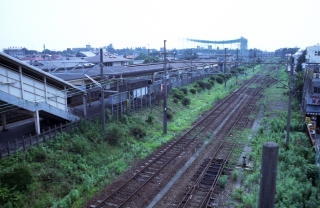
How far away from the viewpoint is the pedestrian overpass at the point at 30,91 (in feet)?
44.6

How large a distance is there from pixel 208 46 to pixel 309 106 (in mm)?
172548

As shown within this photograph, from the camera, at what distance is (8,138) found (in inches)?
576

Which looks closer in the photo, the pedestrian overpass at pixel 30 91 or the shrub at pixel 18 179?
the shrub at pixel 18 179

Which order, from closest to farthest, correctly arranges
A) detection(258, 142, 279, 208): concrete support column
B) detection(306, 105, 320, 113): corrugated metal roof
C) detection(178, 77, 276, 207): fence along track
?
1. detection(258, 142, 279, 208): concrete support column
2. detection(178, 77, 276, 207): fence along track
3. detection(306, 105, 320, 113): corrugated metal roof

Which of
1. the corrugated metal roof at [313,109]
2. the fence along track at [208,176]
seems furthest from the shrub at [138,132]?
the corrugated metal roof at [313,109]

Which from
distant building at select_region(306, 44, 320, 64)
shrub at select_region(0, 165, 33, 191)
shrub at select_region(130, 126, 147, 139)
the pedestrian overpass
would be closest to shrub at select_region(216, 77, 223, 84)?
distant building at select_region(306, 44, 320, 64)

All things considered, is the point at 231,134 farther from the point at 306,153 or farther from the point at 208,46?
the point at 208,46

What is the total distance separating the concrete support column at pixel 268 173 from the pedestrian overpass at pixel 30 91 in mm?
11360

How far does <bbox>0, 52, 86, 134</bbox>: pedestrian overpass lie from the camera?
535 inches

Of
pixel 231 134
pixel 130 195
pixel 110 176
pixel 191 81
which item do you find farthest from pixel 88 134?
pixel 191 81

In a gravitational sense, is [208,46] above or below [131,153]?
above

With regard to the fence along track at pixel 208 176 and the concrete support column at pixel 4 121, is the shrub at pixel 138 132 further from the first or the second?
the concrete support column at pixel 4 121

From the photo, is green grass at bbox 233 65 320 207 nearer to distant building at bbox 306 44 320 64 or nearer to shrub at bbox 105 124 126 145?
shrub at bbox 105 124 126 145

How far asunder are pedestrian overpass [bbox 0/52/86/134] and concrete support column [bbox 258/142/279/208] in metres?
11.4
